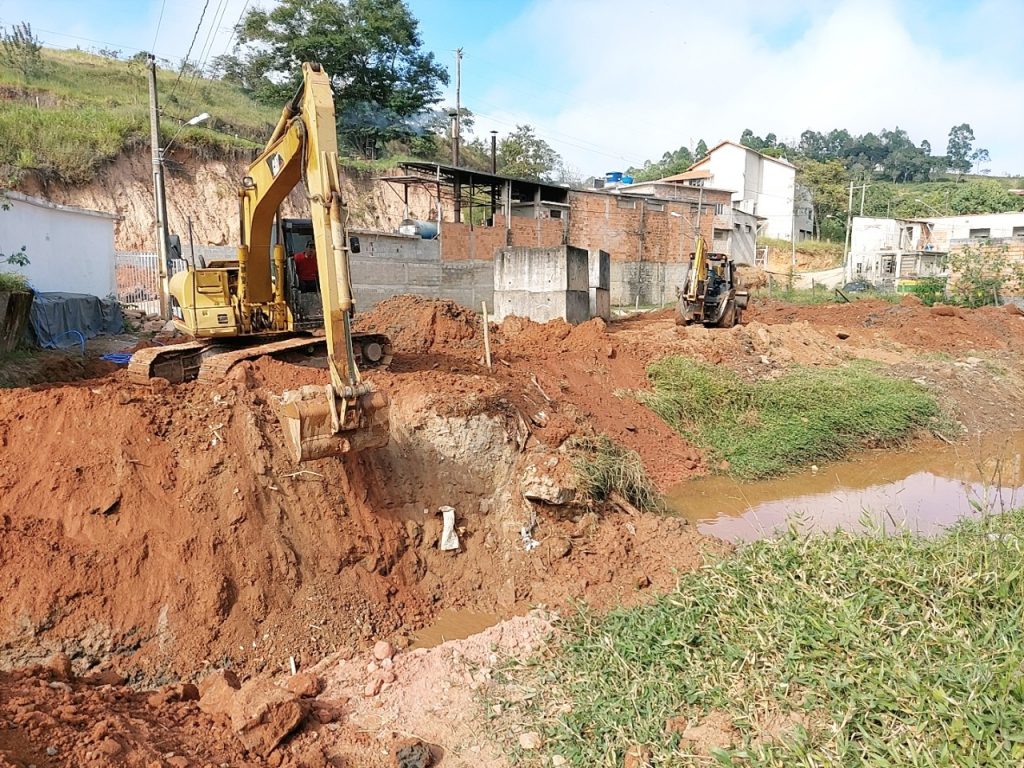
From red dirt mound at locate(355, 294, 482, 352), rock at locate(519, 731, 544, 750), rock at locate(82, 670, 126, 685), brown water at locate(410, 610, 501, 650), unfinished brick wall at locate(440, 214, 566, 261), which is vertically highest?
unfinished brick wall at locate(440, 214, 566, 261)

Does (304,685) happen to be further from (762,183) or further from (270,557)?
(762,183)

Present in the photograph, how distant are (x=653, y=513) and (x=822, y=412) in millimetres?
5464

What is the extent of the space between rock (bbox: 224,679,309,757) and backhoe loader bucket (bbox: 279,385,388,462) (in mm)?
1760

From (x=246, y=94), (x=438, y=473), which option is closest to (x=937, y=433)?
(x=438, y=473)

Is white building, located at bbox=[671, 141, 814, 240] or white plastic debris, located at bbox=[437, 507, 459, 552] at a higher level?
white building, located at bbox=[671, 141, 814, 240]

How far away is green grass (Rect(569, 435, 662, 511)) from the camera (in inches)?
300

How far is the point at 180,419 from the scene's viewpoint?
6.52 m

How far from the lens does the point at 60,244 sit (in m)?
17.4

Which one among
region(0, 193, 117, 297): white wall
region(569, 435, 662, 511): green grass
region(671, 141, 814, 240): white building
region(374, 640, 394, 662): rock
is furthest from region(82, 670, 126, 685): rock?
region(671, 141, 814, 240): white building

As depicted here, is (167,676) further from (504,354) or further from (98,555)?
(504,354)

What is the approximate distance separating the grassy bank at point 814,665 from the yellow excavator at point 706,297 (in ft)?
45.7

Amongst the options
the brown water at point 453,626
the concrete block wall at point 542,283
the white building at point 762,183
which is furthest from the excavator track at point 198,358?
the white building at point 762,183

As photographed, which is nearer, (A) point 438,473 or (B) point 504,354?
(A) point 438,473

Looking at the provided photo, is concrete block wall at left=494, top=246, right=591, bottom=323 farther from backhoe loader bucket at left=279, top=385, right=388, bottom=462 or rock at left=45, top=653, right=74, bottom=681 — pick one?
rock at left=45, top=653, right=74, bottom=681
